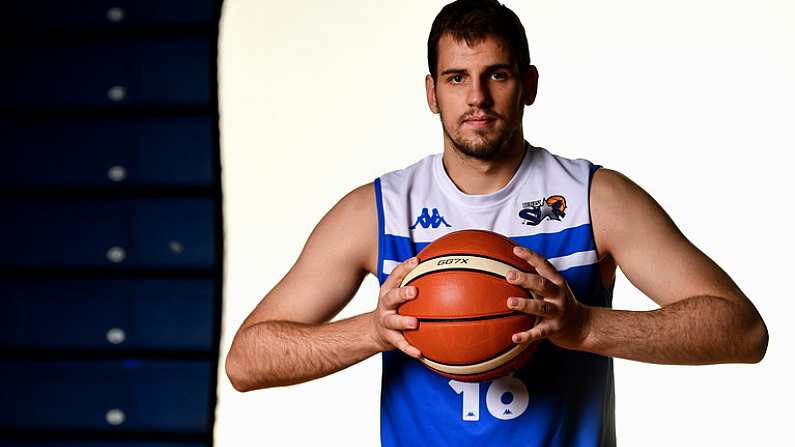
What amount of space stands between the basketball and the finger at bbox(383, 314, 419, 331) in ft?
0.04

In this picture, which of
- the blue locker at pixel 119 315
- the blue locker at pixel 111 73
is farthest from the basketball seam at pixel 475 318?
the blue locker at pixel 111 73

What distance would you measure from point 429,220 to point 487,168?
6.2 inches

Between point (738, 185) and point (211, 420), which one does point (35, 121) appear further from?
point (738, 185)

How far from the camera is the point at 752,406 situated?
306 cm

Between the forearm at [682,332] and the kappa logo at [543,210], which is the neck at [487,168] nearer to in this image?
the kappa logo at [543,210]

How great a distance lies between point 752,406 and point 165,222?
81.5 inches

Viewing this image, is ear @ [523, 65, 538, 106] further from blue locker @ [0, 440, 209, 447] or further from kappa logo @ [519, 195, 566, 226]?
blue locker @ [0, 440, 209, 447]

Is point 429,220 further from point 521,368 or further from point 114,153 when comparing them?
point 114,153

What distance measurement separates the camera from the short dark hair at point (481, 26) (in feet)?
6.32

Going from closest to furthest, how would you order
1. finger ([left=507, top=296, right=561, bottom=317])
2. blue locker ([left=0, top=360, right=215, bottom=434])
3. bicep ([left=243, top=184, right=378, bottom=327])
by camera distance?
finger ([left=507, top=296, right=561, bottom=317]), bicep ([left=243, top=184, right=378, bottom=327]), blue locker ([left=0, top=360, right=215, bottom=434])

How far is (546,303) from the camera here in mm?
1540

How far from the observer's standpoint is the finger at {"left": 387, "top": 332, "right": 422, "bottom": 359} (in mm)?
1607

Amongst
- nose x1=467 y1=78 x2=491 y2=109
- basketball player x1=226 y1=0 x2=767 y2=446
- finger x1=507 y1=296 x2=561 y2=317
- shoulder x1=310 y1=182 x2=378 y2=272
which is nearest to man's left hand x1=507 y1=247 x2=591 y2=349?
finger x1=507 y1=296 x2=561 y2=317

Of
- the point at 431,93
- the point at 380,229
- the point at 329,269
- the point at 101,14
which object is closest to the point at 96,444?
the point at 101,14
